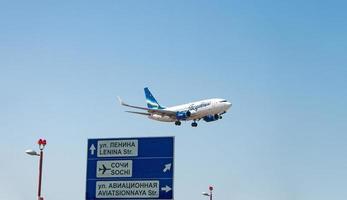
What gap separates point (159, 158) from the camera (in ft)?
103

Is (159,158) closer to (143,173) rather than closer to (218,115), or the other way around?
(143,173)

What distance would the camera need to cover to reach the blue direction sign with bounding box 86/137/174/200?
103 ft

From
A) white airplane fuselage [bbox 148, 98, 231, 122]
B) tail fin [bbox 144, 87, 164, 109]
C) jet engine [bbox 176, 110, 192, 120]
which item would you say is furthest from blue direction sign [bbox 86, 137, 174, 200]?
tail fin [bbox 144, 87, 164, 109]

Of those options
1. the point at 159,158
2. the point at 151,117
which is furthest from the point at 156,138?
the point at 151,117

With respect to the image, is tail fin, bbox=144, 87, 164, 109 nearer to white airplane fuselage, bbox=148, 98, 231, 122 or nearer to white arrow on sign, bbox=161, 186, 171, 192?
white airplane fuselage, bbox=148, 98, 231, 122

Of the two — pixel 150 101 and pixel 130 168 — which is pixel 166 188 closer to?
pixel 130 168

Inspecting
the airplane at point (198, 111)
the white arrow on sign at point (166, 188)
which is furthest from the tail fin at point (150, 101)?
the white arrow on sign at point (166, 188)

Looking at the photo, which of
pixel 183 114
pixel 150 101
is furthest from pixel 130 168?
pixel 150 101

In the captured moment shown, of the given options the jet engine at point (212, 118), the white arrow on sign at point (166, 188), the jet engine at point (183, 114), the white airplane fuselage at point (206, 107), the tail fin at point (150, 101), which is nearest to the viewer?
the white arrow on sign at point (166, 188)

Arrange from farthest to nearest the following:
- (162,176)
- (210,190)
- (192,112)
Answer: (192,112) < (210,190) < (162,176)

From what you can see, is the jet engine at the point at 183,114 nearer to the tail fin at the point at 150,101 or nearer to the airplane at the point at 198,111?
the airplane at the point at 198,111

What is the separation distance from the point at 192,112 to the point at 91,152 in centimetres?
7880

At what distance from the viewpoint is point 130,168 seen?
3216 centimetres

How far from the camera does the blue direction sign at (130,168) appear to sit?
103ft
